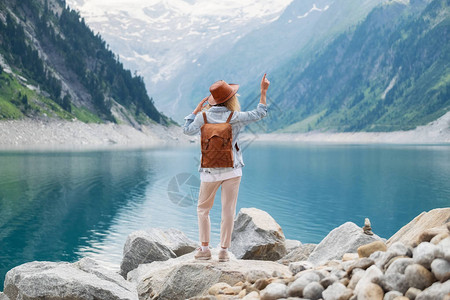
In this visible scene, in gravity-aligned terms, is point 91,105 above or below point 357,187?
above

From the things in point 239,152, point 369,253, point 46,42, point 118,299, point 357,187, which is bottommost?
point 357,187

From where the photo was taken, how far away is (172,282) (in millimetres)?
9758

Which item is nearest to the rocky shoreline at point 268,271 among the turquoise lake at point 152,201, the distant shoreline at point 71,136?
the turquoise lake at point 152,201

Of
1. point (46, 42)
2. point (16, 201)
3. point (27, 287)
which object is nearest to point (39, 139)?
point (46, 42)

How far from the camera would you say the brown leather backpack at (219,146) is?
9219 mm

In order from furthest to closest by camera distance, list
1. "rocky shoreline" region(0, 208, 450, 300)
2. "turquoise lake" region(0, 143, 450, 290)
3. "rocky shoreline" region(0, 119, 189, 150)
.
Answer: "rocky shoreline" region(0, 119, 189, 150) < "turquoise lake" region(0, 143, 450, 290) < "rocky shoreline" region(0, 208, 450, 300)

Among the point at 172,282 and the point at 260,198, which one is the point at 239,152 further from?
the point at 260,198

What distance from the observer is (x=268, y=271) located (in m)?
9.90

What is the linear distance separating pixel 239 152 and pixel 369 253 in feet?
9.90

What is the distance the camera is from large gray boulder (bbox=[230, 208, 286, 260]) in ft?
46.8

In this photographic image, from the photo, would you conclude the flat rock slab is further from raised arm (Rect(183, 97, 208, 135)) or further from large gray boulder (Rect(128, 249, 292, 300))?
raised arm (Rect(183, 97, 208, 135))

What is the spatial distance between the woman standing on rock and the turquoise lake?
42.7 feet

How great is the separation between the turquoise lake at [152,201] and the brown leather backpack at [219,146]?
13502mm

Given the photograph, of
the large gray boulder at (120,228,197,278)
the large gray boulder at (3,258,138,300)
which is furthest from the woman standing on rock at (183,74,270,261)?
the large gray boulder at (120,228,197,278)
